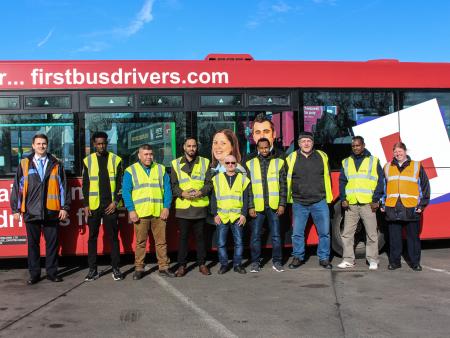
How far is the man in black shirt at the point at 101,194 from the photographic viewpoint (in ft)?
21.0

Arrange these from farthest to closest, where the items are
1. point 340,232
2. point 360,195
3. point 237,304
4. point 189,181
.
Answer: point 340,232 < point 360,195 < point 189,181 < point 237,304

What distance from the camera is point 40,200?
20.8 ft

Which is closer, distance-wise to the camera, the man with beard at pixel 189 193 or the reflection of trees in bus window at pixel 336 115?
the man with beard at pixel 189 193

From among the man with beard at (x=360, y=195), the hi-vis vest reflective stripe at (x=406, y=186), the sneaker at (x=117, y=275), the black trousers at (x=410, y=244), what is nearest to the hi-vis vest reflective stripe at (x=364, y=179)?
the man with beard at (x=360, y=195)

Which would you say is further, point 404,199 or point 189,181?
point 404,199

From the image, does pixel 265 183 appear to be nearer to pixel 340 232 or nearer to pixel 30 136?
pixel 340 232

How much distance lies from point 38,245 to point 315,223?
12.3 ft

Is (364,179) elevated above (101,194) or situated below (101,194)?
above

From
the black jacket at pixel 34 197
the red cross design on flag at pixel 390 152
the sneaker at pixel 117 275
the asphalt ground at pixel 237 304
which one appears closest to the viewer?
the asphalt ground at pixel 237 304

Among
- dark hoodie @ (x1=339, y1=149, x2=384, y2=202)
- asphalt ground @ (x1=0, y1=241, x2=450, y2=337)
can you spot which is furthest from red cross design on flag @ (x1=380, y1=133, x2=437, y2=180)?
asphalt ground @ (x1=0, y1=241, x2=450, y2=337)

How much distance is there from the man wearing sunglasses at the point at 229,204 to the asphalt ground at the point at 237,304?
476mm

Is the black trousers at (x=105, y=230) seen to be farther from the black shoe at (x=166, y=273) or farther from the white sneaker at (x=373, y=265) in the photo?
the white sneaker at (x=373, y=265)

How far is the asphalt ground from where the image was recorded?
4520 mm

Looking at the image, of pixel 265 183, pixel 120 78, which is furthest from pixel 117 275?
pixel 120 78
